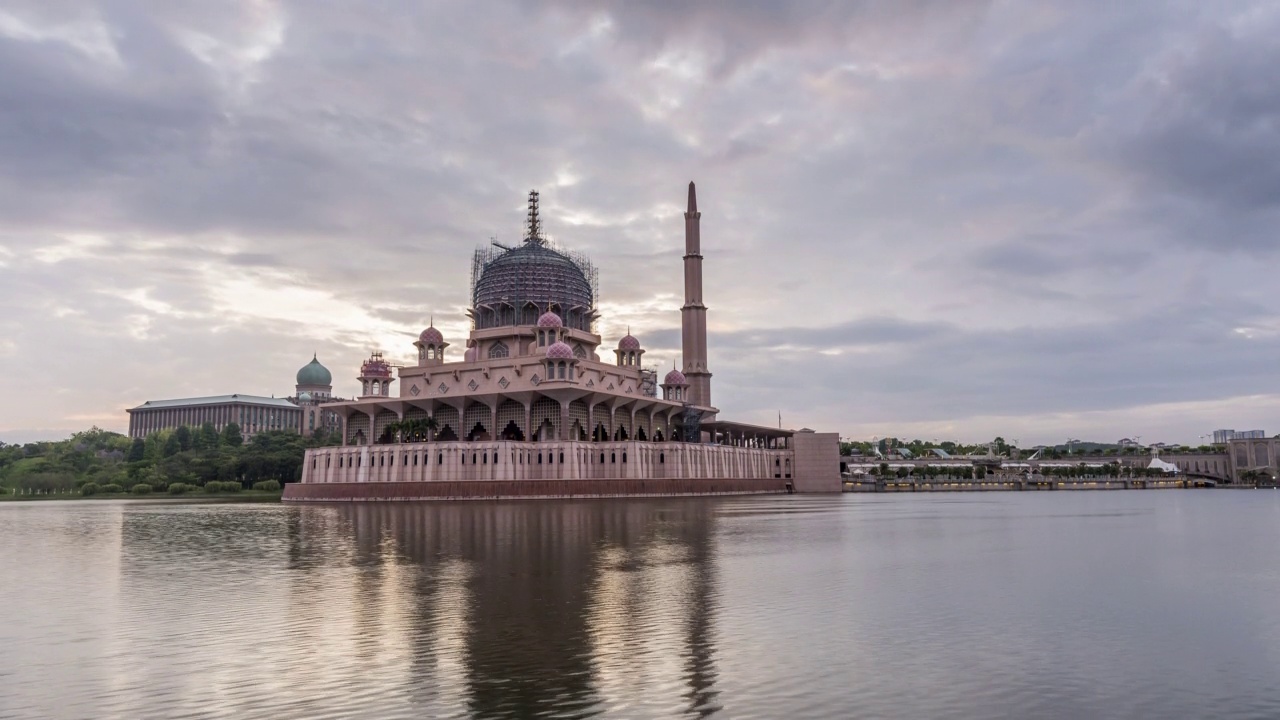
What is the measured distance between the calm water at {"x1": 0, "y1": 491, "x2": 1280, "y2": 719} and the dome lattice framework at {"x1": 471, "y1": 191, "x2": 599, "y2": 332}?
86.2m

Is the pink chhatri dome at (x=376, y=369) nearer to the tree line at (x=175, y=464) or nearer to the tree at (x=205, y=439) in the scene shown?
the tree line at (x=175, y=464)

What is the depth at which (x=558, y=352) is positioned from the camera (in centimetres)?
10325

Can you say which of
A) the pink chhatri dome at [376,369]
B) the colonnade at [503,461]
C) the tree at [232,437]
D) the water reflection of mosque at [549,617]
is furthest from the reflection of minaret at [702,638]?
the tree at [232,437]

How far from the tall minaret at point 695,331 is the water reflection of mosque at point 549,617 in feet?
299

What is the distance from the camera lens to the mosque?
9900cm

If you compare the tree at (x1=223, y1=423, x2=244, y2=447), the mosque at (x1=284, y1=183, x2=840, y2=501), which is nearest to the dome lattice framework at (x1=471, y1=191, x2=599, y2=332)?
the mosque at (x1=284, y1=183, x2=840, y2=501)

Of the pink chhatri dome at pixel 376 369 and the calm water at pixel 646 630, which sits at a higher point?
the pink chhatri dome at pixel 376 369

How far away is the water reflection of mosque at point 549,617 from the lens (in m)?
14.5

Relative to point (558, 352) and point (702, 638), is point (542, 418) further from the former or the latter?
point (702, 638)

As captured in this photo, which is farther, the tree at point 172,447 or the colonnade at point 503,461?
the tree at point 172,447

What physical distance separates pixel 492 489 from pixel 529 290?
129ft

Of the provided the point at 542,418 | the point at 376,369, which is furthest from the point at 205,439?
the point at 542,418

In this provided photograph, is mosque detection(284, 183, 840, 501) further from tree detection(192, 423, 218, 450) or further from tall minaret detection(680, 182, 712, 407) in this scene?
tree detection(192, 423, 218, 450)

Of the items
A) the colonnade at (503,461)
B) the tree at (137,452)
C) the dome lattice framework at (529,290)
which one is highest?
the dome lattice framework at (529,290)
